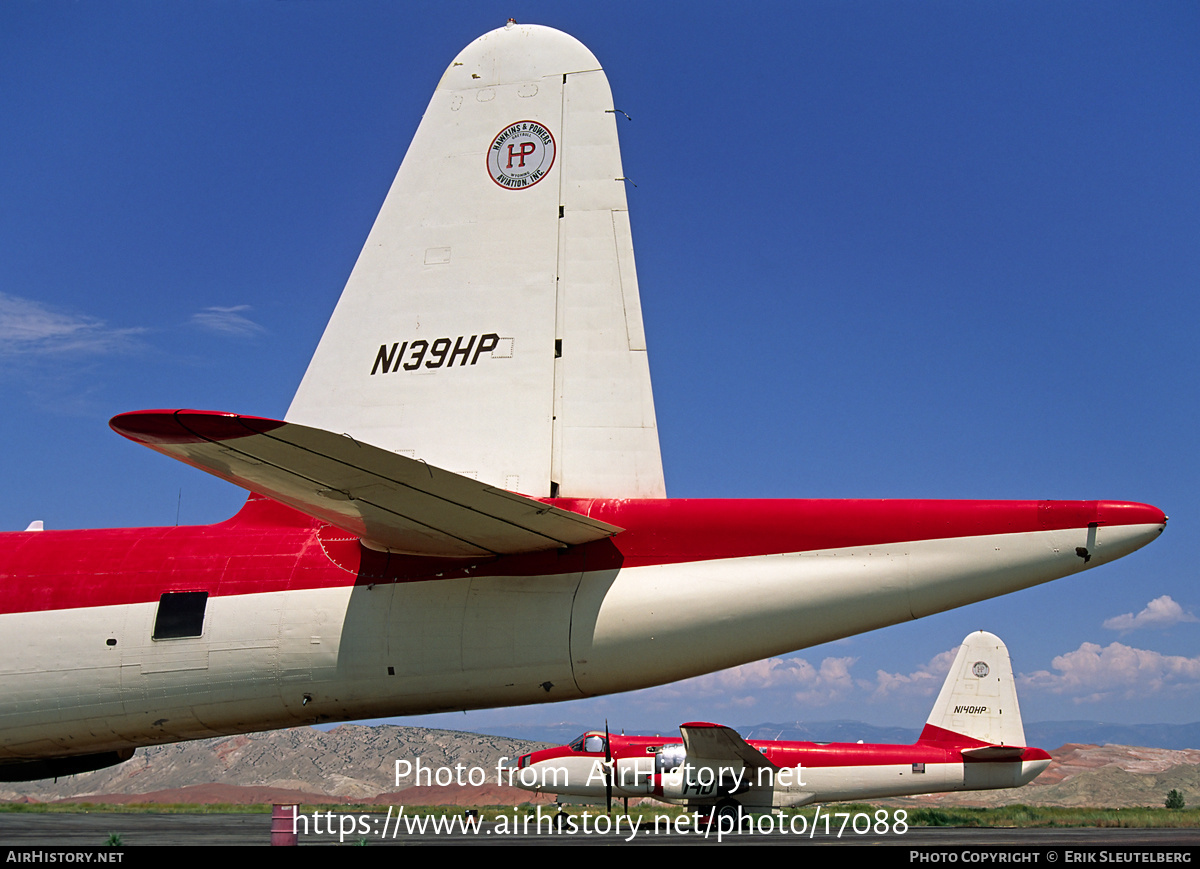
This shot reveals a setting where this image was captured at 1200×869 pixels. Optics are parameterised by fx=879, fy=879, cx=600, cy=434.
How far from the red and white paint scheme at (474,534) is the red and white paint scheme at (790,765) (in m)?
19.0

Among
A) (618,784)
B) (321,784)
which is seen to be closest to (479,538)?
(618,784)

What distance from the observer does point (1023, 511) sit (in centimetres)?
602

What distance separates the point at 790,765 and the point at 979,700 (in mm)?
8602

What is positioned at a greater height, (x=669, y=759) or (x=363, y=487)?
(x=363, y=487)

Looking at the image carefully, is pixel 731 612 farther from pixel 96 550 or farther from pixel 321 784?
pixel 321 784

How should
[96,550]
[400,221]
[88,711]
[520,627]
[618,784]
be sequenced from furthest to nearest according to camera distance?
[618,784]
[400,221]
[96,550]
[88,711]
[520,627]

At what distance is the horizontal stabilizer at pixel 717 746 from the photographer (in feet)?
80.4

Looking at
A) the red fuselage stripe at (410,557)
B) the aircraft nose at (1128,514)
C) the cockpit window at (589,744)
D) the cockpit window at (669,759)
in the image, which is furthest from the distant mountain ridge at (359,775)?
the aircraft nose at (1128,514)

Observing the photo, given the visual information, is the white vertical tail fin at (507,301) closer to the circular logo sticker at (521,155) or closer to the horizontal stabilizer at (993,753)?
the circular logo sticker at (521,155)

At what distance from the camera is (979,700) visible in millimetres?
31938

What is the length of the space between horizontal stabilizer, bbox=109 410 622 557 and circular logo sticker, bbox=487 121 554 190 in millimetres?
3437

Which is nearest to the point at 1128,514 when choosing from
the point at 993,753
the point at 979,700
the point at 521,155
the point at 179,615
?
the point at 521,155

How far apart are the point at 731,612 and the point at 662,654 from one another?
1.91ft

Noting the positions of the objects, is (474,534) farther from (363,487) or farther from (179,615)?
(179,615)
